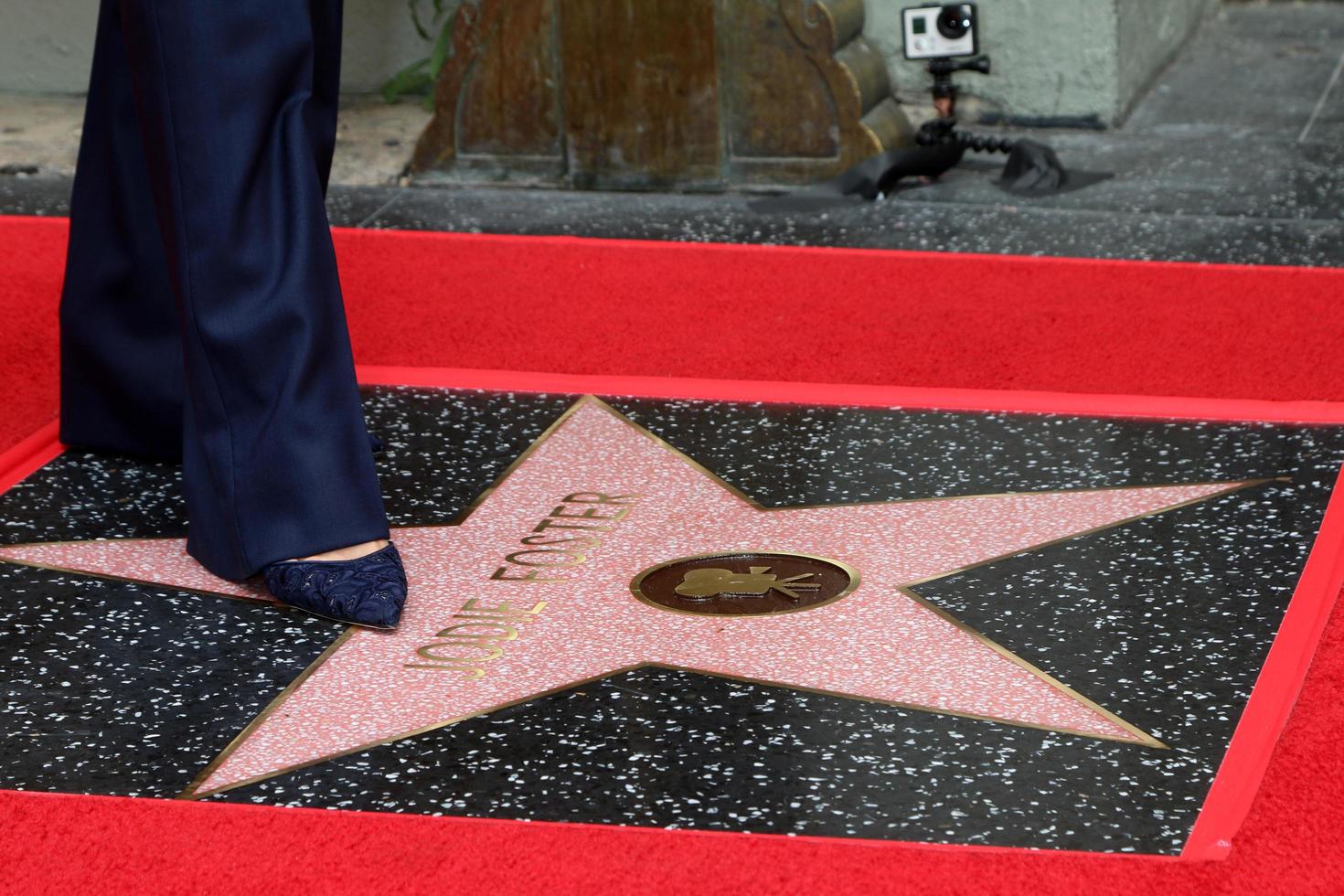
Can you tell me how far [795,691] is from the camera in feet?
4.49

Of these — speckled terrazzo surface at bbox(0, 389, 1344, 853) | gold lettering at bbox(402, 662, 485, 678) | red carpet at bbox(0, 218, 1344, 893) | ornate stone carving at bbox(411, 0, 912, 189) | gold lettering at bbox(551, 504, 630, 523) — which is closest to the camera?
red carpet at bbox(0, 218, 1344, 893)

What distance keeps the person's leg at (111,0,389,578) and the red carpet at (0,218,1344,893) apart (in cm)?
42

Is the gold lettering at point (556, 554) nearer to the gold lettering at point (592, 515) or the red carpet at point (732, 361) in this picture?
the gold lettering at point (592, 515)

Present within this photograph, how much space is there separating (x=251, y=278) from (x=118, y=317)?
0.45 meters

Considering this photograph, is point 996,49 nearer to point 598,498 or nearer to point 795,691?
point 598,498

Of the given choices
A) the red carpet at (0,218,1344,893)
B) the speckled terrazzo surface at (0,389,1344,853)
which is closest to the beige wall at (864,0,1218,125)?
the red carpet at (0,218,1344,893)

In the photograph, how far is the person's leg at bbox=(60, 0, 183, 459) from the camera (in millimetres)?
1889

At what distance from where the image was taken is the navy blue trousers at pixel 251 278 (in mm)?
1501

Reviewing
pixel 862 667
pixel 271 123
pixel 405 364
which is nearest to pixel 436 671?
pixel 862 667

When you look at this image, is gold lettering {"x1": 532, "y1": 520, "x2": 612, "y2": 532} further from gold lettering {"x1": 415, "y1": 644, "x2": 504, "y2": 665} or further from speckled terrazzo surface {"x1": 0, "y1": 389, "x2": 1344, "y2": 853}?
gold lettering {"x1": 415, "y1": 644, "x2": 504, "y2": 665}

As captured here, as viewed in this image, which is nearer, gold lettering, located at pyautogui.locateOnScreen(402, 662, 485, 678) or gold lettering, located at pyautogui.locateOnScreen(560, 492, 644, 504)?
gold lettering, located at pyautogui.locateOnScreen(402, 662, 485, 678)

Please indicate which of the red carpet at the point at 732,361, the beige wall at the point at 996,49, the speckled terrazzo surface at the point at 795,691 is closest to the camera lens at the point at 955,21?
the beige wall at the point at 996,49

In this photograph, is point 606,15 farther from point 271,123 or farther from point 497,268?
point 271,123

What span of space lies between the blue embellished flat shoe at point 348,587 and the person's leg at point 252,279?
2cm
